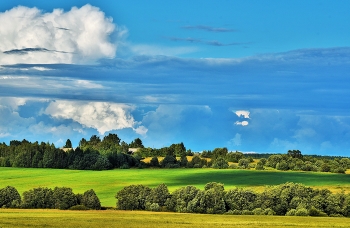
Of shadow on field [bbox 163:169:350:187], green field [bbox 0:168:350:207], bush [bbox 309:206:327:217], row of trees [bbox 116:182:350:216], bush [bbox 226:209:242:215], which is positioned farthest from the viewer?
shadow on field [bbox 163:169:350:187]

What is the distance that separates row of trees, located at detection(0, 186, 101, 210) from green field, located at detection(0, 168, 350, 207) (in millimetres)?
26458

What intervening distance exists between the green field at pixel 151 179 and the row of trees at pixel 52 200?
26458 mm

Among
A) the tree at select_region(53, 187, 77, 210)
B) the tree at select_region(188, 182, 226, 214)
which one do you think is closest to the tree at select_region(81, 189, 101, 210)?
the tree at select_region(53, 187, 77, 210)

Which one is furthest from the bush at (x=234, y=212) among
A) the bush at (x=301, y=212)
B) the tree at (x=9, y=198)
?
the tree at (x=9, y=198)

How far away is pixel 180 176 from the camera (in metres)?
175

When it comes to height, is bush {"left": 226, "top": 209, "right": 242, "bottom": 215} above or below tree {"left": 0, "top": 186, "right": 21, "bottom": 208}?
below

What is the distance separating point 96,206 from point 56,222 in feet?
102

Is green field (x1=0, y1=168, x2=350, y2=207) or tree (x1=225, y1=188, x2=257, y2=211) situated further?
green field (x1=0, y1=168, x2=350, y2=207)

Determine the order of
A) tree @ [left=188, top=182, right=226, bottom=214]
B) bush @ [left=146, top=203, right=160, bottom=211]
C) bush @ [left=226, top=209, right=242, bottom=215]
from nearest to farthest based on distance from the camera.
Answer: bush @ [left=226, top=209, right=242, bottom=215], tree @ [left=188, top=182, right=226, bottom=214], bush @ [left=146, top=203, right=160, bottom=211]

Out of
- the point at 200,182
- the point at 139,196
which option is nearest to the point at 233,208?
the point at 139,196

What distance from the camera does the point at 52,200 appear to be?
10738 centimetres

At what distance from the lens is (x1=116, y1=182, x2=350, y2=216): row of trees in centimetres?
10300

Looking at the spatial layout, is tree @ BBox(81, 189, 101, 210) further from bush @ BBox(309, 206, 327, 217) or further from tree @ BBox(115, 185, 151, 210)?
bush @ BBox(309, 206, 327, 217)

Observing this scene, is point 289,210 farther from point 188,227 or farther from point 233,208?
point 188,227
